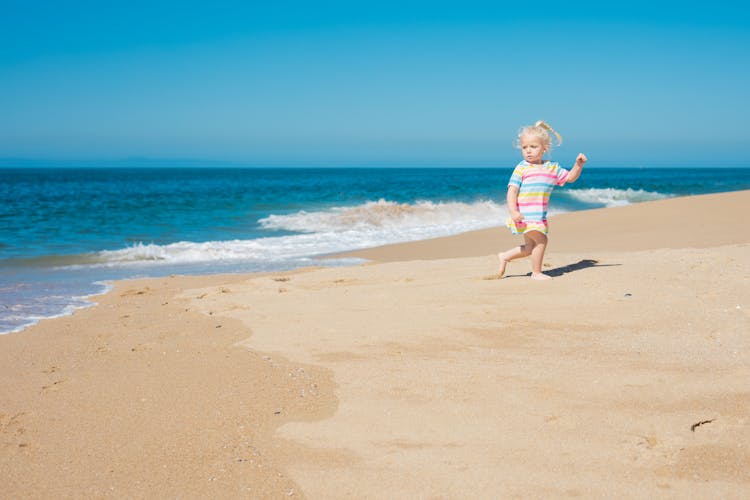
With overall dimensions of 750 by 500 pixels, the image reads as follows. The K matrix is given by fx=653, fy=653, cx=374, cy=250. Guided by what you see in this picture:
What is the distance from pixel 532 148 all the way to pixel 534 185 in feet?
1.11

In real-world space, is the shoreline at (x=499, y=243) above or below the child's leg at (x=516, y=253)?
below

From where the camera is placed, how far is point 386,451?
290cm

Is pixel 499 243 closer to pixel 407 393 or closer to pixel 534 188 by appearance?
pixel 534 188

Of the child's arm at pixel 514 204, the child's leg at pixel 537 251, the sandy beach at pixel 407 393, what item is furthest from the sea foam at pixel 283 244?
the child's leg at pixel 537 251

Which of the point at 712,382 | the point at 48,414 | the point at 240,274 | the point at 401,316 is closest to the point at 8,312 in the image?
the point at 240,274

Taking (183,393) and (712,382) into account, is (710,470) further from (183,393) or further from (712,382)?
(183,393)

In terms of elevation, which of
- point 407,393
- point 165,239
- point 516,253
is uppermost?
point 516,253

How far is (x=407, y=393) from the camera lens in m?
3.50

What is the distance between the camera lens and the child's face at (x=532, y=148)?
19.6 feet

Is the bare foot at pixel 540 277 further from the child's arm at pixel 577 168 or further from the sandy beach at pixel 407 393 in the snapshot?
the child's arm at pixel 577 168

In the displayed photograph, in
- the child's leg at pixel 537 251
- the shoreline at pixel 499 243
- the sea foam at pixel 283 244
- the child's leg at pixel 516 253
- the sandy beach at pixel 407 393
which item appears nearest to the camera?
the sandy beach at pixel 407 393

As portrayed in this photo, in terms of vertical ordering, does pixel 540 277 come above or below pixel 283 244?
above

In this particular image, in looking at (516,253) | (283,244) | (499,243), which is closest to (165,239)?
(283,244)

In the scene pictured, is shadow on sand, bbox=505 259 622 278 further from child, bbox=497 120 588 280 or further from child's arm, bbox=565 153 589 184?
child's arm, bbox=565 153 589 184
